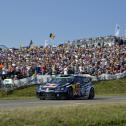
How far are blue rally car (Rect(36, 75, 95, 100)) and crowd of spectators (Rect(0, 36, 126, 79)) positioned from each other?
10.6 metres

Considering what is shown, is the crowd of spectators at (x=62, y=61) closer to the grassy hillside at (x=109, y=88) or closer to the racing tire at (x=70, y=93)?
the grassy hillside at (x=109, y=88)

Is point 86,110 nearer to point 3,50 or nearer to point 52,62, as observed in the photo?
point 52,62

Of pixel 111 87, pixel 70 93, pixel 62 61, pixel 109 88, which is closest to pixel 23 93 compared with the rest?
pixel 109 88

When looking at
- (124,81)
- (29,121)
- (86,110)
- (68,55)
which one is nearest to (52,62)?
(68,55)

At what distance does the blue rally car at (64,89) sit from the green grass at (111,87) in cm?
1149

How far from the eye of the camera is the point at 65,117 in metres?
17.4

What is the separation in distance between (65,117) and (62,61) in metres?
34.2

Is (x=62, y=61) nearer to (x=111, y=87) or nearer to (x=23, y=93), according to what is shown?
(x=111, y=87)

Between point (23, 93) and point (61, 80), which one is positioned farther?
point (23, 93)

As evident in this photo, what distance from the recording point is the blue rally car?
1217 inches

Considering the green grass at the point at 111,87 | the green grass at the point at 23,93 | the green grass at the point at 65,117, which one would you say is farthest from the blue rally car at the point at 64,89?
the green grass at the point at 111,87

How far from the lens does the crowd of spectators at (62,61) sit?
150 feet

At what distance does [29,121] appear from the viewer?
16234 mm

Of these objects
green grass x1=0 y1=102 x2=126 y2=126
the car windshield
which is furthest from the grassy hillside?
green grass x1=0 y1=102 x2=126 y2=126
